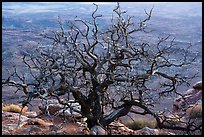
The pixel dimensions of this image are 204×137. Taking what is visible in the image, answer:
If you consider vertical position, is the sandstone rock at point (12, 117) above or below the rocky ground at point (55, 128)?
below

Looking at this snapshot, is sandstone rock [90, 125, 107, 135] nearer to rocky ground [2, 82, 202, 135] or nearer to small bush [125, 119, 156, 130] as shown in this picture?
rocky ground [2, 82, 202, 135]

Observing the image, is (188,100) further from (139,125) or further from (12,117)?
(12,117)

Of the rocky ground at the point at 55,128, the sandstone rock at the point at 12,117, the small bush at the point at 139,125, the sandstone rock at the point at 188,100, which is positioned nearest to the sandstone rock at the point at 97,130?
the rocky ground at the point at 55,128

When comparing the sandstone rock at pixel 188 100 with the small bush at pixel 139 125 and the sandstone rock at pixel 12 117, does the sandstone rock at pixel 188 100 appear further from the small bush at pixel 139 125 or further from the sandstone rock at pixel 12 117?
A: the sandstone rock at pixel 12 117

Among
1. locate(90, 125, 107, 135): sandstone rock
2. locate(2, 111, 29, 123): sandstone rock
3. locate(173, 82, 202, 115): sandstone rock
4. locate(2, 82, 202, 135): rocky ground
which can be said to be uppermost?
locate(90, 125, 107, 135): sandstone rock

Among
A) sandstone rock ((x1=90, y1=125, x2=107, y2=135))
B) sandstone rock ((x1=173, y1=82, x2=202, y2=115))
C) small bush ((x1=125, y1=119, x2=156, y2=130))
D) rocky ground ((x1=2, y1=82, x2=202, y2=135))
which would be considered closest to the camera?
sandstone rock ((x1=90, y1=125, x2=107, y2=135))

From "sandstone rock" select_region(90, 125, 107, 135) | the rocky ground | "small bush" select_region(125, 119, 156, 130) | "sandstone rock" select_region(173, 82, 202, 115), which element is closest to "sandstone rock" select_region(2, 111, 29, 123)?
the rocky ground

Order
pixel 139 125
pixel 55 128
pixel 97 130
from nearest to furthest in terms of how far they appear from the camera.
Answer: pixel 97 130, pixel 55 128, pixel 139 125

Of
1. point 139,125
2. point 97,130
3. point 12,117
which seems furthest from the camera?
point 139,125

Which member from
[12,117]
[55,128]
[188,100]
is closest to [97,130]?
[55,128]

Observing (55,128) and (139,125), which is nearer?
(55,128)

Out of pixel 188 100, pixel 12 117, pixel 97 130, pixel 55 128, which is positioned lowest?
pixel 188 100

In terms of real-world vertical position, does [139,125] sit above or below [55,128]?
below
